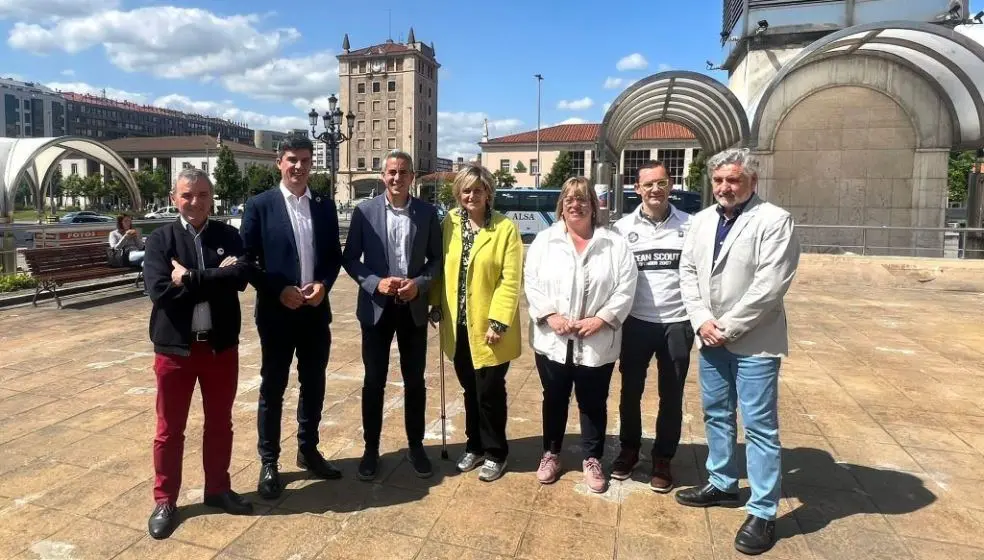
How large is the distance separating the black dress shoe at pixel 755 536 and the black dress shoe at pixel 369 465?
6.53ft

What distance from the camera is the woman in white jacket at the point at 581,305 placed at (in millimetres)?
3209

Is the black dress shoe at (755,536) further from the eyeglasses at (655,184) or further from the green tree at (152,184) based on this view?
the green tree at (152,184)

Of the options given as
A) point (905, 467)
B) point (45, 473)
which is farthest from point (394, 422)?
point (905, 467)

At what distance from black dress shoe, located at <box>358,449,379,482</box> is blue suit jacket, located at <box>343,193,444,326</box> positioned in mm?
802

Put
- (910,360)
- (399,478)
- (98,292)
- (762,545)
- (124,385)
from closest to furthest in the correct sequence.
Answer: (762,545), (399,478), (124,385), (910,360), (98,292)

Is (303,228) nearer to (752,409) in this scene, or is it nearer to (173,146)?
(752,409)

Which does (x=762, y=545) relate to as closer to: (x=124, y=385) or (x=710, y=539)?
(x=710, y=539)

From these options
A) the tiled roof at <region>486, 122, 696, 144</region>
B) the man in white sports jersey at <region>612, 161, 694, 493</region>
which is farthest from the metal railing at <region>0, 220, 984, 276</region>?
the tiled roof at <region>486, 122, 696, 144</region>

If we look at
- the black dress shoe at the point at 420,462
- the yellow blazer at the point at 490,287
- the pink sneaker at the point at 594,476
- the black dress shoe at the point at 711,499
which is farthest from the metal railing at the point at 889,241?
the black dress shoe at the point at 420,462

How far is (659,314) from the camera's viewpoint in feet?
10.7

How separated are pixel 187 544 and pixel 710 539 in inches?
97.6

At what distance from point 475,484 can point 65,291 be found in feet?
31.6

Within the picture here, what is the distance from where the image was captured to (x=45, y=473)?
3.47m

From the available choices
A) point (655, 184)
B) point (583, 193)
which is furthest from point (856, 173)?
point (583, 193)
